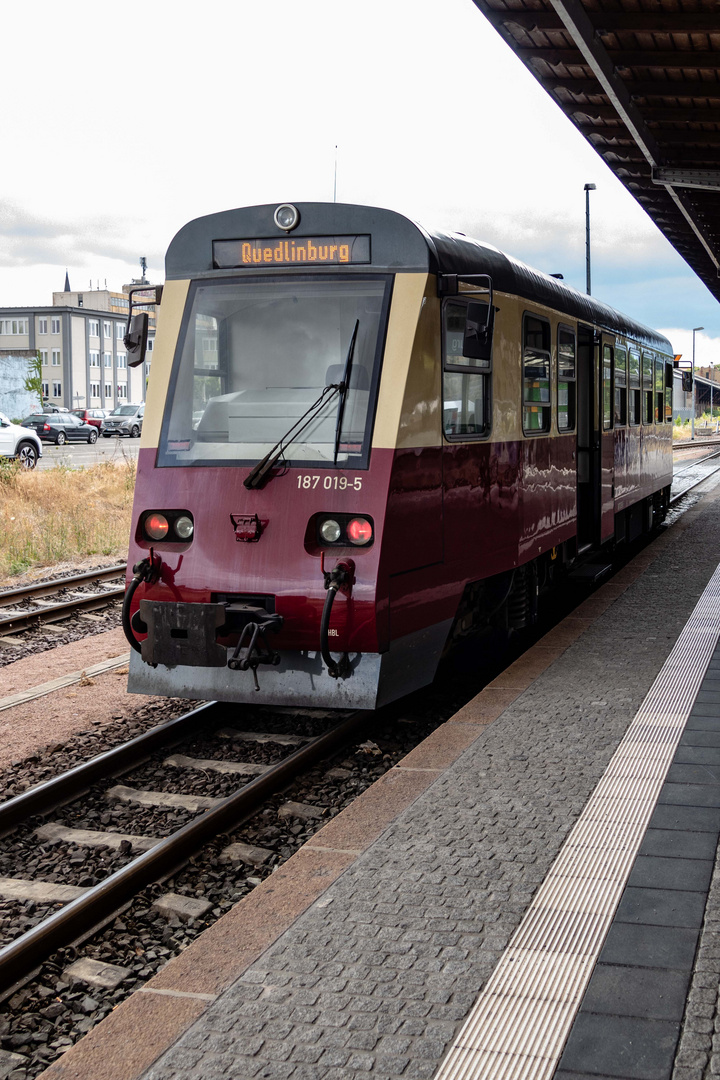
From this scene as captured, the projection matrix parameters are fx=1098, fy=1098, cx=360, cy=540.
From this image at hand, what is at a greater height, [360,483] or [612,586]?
[360,483]

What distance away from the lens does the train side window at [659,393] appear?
54.0 ft

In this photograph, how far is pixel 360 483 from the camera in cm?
610

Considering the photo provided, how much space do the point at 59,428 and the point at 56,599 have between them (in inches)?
1415

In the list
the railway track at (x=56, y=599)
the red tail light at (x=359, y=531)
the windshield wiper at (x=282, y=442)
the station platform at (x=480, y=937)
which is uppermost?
the windshield wiper at (x=282, y=442)

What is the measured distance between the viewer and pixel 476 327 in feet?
21.5

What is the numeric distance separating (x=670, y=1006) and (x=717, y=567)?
10.2 m

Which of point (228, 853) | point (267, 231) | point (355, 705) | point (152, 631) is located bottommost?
point (228, 853)

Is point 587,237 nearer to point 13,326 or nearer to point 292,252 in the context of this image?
point 292,252

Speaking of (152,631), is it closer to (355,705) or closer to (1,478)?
(355,705)

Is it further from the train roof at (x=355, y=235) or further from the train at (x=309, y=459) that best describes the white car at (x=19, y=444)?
the train at (x=309, y=459)

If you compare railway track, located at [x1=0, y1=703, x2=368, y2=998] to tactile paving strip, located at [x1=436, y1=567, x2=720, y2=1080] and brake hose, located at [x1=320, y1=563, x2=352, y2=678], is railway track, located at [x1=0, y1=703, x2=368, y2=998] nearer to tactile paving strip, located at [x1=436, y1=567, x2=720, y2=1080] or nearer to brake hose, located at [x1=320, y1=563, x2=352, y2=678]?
brake hose, located at [x1=320, y1=563, x2=352, y2=678]

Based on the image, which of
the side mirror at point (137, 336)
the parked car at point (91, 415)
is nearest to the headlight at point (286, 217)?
the side mirror at point (137, 336)

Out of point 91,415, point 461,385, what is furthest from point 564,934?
point 91,415

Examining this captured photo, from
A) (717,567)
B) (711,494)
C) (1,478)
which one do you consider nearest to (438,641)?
(717,567)
